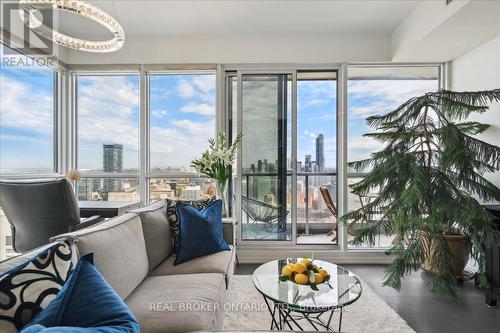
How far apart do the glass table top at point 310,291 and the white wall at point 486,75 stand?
2088 millimetres

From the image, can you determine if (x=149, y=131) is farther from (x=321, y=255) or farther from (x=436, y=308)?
(x=436, y=308)

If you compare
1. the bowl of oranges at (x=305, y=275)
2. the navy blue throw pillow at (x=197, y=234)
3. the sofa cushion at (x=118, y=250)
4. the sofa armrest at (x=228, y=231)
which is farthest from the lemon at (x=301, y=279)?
the sofa armrest at (x=228, y=231)

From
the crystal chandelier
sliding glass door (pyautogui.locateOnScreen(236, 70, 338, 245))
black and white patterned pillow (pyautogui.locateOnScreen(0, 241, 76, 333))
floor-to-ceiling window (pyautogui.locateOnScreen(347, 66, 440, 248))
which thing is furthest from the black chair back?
floor-to-ceiling window (pyautogui.locateOnScreen(347, 66, 440, 248))

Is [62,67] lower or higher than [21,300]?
higher

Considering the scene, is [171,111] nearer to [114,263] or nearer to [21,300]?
[114,263]

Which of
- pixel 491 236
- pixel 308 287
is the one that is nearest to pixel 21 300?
pixel 308 287

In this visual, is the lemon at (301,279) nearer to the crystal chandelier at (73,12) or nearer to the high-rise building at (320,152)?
the crystal chandelier at (73,12)

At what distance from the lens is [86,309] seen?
81cm

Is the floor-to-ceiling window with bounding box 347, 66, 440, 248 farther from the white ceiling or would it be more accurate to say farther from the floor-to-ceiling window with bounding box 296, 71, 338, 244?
the white ceiling

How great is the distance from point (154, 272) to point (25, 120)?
256 centimetres

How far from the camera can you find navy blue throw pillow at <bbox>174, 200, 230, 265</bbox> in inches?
78.6

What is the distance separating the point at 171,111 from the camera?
3598 mm

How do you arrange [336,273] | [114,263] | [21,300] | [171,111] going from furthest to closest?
[171,111] < [336,273] < [114,263] < [21,300]

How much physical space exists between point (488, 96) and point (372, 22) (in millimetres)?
1440
